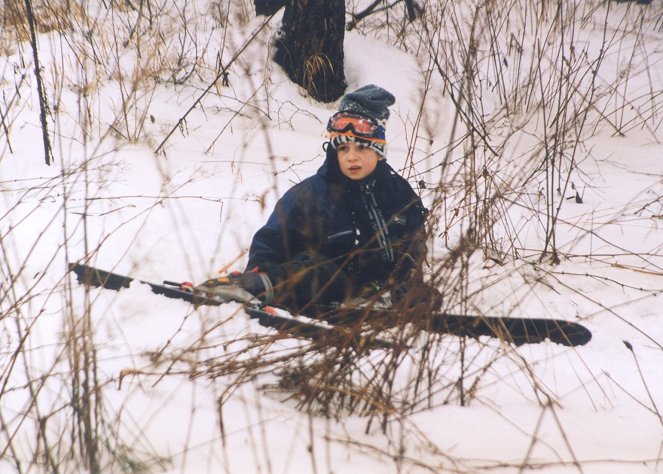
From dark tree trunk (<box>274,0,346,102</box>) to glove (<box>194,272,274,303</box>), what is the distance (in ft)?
8.85

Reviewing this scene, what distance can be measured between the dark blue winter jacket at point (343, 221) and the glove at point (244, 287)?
5.2 inches

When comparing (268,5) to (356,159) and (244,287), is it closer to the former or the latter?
(356,159)

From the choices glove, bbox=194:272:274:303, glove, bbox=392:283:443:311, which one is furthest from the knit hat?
glove, bbox=392:283:443:311

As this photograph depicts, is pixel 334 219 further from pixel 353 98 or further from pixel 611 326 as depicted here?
pixel 611 326

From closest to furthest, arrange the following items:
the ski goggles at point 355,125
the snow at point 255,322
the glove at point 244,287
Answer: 1. the snow at point 255,322
2. the glove at point 244,287
3. the ski goggles at point 355,125

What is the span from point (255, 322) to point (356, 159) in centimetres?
75

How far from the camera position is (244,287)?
7.93 ft

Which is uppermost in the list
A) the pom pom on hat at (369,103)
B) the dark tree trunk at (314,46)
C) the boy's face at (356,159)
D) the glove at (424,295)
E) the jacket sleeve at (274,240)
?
the dark tree trunk at (314,46)

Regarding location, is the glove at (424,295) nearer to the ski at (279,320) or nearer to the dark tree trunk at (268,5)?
the ski at (279,320)

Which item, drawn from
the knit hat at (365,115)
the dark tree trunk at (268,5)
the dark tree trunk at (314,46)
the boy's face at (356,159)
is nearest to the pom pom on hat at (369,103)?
the knit hat at (365,115)

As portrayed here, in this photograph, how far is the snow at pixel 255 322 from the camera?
1.47 metres

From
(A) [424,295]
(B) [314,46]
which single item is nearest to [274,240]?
(A) [424,295]

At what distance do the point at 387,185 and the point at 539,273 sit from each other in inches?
32.2

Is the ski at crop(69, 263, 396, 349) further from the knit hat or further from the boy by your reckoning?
the knit hat
